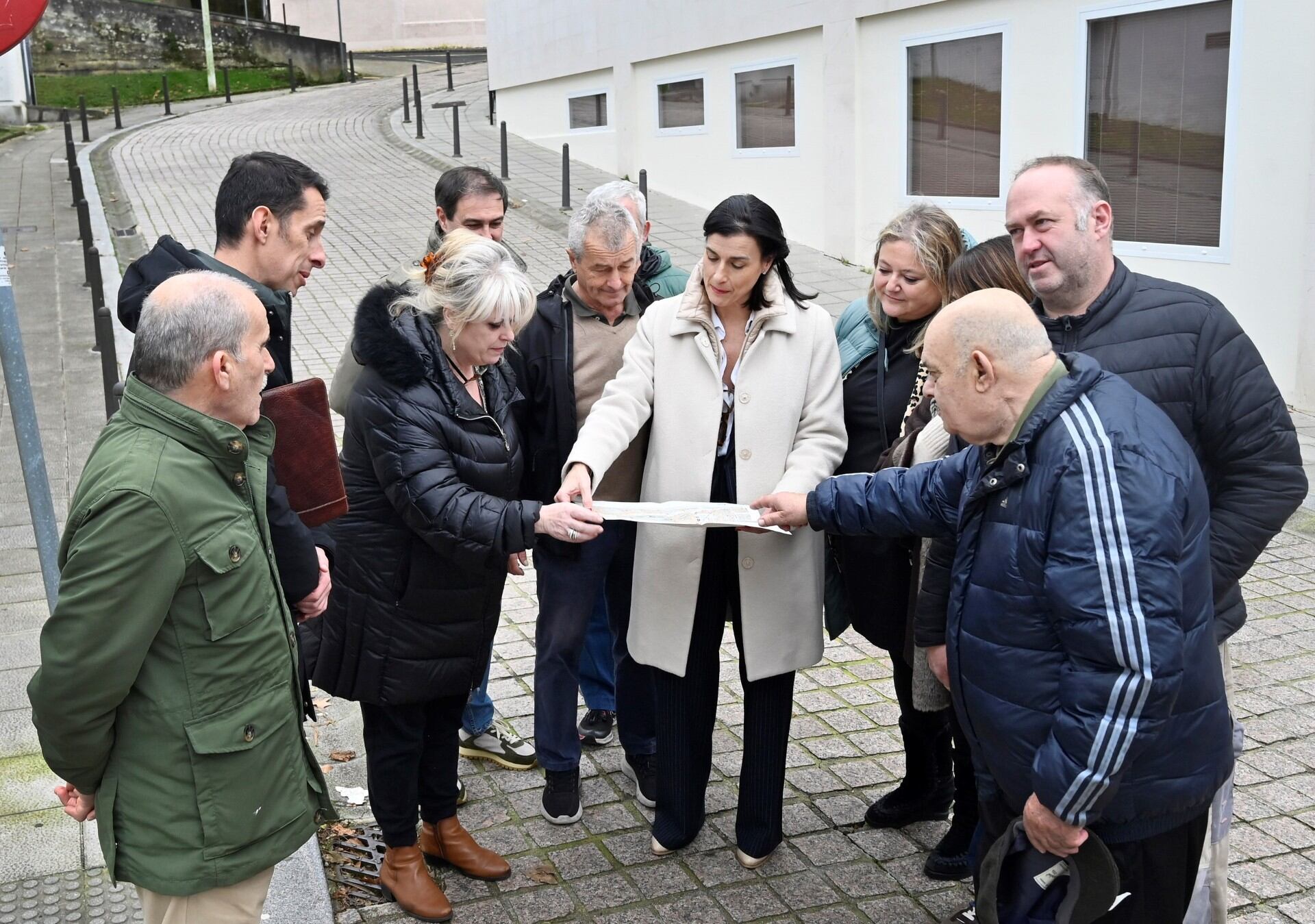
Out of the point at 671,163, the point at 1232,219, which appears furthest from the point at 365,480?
the point at 671,163

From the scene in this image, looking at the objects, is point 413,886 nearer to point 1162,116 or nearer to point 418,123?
point 1162,116

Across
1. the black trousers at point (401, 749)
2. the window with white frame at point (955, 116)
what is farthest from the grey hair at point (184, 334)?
the window with white frame at point (955, 116)

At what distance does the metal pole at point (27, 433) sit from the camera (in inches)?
142

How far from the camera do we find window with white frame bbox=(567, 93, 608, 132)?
73.2ft

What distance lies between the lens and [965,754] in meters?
3.87

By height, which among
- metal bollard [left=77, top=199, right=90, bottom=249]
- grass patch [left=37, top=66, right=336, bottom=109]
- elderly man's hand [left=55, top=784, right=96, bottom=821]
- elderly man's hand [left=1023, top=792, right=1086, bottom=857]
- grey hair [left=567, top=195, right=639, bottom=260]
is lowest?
elderly man's hand [left=1023, top=792, right=1086, bottom=857]

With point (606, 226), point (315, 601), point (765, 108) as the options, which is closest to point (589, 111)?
point (765, 108)

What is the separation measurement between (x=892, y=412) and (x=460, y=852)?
196 centimetres

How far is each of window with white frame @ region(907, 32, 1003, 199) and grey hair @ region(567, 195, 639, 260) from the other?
882cm

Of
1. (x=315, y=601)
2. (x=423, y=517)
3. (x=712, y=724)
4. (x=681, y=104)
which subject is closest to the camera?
(x=315, y=601)

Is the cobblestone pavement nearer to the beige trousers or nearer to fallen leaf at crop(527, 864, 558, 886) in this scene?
fallen leaf at crop(527, 864, 558, 886)

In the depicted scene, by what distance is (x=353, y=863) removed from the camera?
13.3 feet

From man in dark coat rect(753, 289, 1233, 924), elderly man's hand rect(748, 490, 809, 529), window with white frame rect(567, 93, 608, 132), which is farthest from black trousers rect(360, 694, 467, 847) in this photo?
window with white frame rect(567, 93, 608, 132)

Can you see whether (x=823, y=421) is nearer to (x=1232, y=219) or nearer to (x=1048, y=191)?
(x=1048, y=191)
